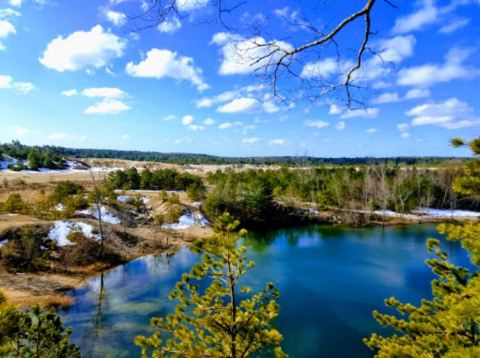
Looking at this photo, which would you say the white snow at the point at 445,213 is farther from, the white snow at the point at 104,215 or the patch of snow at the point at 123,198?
the white snow at the point at 104,215

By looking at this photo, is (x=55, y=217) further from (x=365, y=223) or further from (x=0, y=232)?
(x=365, y=223)

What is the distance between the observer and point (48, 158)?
195ft

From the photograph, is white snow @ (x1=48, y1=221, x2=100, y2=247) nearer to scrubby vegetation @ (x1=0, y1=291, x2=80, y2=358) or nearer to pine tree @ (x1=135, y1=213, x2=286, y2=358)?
scrubby vegetation @ (x1=0, y1=291, x2=80, y2=358)

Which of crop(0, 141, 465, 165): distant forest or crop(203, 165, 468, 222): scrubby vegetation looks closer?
crop(203, 165, 468, 222): scrubby vegetation

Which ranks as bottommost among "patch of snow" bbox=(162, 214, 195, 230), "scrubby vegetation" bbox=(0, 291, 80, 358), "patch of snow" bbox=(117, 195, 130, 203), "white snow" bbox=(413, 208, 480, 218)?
"patch of snow" bbox=(162, 214, 195, 230)

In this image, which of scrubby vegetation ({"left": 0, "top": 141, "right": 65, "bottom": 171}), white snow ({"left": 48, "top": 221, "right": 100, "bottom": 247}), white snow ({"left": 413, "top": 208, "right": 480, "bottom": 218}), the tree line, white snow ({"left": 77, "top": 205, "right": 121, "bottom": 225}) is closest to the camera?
white snow ({"left": 48, "top": 221, "right": 100, "bottom": 247})

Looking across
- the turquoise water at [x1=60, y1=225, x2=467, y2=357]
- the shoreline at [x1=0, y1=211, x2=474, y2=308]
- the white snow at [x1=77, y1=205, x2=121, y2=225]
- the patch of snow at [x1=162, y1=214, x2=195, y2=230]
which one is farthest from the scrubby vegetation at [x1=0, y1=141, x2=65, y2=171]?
the turquoise water at [x1=60, y1=225, x2=467, y2=357]

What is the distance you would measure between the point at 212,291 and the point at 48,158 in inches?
2539

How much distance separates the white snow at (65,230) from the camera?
67.6 feet

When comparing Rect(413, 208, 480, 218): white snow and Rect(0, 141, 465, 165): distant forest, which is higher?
Rect(0, 141, 465, 165): distant forest

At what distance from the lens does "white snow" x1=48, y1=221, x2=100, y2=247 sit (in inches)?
811

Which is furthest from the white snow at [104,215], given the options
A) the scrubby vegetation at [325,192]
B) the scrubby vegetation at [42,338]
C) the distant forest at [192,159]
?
the distant forest at [192,159]

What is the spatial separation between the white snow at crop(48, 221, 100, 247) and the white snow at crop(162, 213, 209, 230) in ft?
26.1

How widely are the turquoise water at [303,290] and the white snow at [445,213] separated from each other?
44.7 ft
